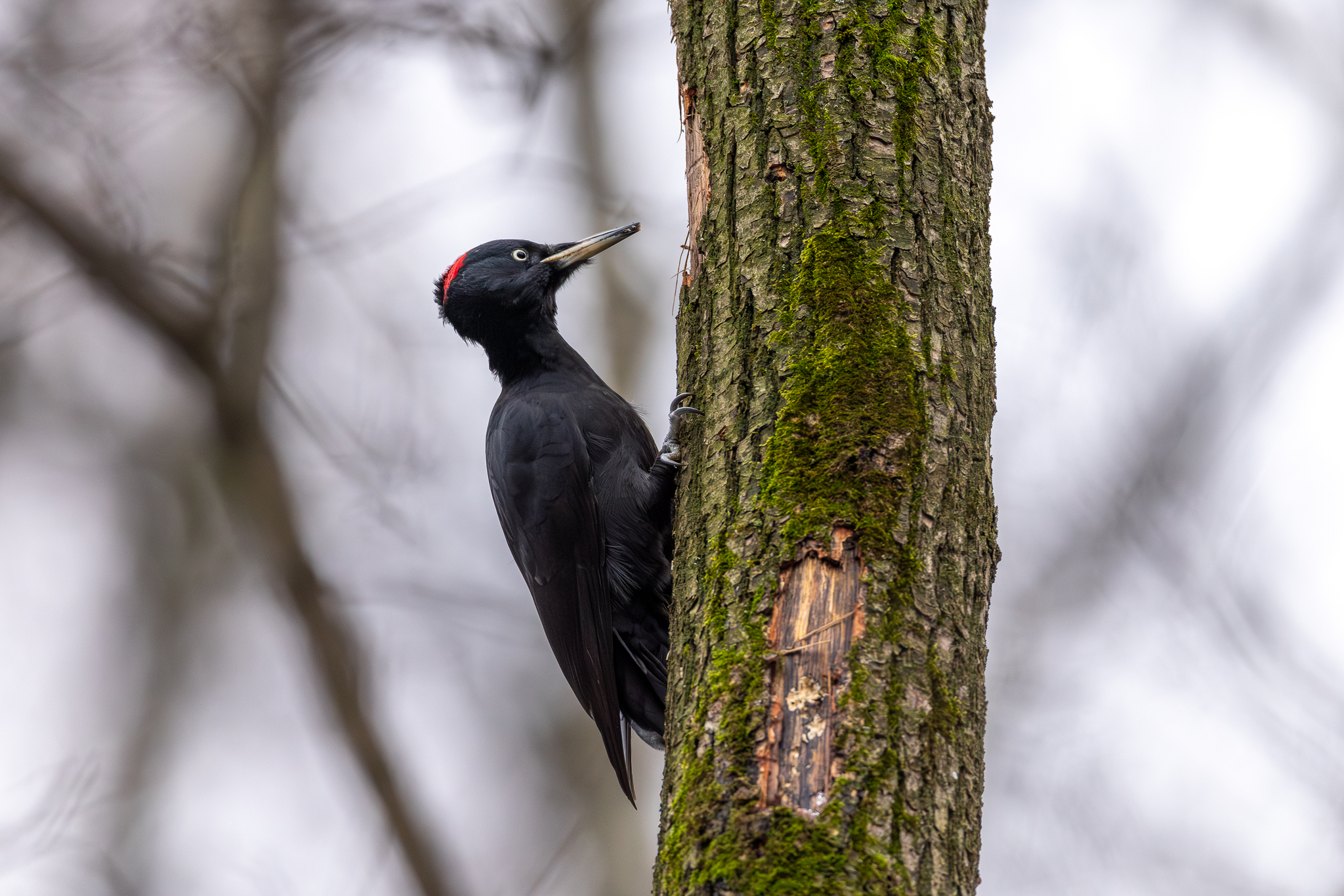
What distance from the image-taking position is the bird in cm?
335

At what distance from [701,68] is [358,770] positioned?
111 inches

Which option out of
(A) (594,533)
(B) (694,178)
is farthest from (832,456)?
(A) (594,533)

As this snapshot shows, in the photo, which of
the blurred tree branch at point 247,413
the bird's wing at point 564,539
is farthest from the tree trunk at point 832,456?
the blurred tree branch at point 247,413

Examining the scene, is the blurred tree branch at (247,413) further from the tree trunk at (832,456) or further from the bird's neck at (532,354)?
the tree trunk at (832,456)

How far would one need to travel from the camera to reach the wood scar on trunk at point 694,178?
96.8 inches

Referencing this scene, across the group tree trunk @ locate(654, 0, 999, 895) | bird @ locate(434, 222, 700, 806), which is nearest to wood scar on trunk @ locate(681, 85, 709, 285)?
tree trunk @ locate(654, 0, 999, 895)

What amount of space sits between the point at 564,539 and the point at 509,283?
3.51ft

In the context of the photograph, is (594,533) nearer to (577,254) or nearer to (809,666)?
(577,254)

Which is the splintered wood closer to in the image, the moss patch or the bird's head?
the moss patch

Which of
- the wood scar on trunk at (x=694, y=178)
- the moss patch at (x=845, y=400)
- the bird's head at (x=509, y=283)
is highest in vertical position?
the bird's head at (x=509, y=283)

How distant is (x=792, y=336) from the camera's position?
2.11 meters

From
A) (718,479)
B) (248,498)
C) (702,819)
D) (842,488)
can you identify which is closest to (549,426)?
(248,498)

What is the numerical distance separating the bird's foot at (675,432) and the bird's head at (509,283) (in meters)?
1.23

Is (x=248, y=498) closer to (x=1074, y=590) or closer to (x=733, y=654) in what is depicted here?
(x=733, y=654)
